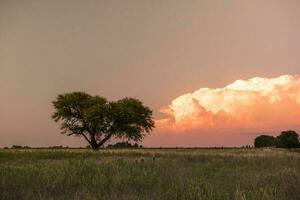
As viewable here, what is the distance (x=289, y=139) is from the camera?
89.0m

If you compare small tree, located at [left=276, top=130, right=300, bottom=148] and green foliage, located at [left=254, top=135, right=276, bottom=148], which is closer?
small tree, located at [left=276, top=130, right=300, bottom=148]

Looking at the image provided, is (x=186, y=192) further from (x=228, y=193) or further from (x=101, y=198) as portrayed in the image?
(x=101, y=198)

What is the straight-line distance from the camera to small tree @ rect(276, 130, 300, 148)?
8862 cm

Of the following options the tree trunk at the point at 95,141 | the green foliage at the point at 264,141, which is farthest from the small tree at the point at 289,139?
the tree trunk at the point at 95,141

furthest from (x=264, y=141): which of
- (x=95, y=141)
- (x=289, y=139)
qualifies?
(x=95, y=141)

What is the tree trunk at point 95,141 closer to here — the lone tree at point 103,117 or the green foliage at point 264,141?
the lone tree at point 103,117

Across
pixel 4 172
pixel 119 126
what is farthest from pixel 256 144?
pixel 4 172

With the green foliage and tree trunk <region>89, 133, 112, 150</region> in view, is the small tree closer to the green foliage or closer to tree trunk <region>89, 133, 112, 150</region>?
the green foliage

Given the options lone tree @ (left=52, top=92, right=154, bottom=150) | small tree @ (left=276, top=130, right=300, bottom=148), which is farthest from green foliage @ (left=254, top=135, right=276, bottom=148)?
lone tree @ (left=52, top=92, right=154, bottom=150)

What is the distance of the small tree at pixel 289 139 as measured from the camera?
88.6 meters

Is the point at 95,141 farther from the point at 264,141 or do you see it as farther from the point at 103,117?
the point at 264,141

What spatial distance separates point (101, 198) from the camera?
11969 millimetres

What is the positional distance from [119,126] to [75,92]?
955 cm

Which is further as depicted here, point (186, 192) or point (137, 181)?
point (137, 181)
